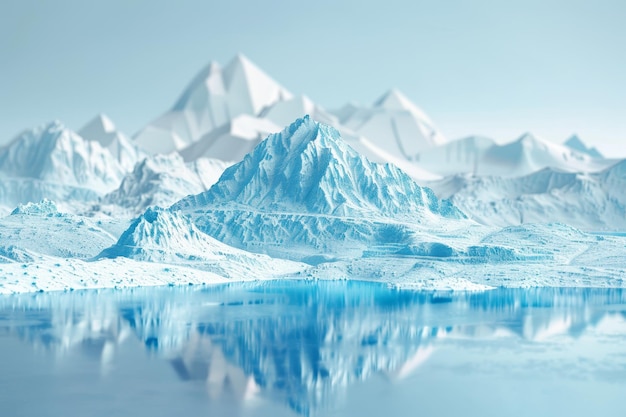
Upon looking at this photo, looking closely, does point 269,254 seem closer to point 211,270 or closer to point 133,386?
point 211,270

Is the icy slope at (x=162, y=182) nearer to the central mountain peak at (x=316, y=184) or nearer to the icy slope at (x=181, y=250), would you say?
the central mountain peak at (x=316, y=184)

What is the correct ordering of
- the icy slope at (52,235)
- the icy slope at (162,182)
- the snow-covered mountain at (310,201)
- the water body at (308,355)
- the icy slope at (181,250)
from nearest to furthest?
the water body at (308,355)
the icy slope at (181,250)
the icy slope at (52,235)
the snow-covered mountain at (310,201)
the icy slope at (162,182)

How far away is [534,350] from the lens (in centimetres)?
4853

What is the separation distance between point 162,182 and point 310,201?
164ft

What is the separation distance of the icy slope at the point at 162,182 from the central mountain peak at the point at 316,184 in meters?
32.3

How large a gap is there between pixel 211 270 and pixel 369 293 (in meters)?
19.2

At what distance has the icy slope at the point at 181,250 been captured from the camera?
292 feet

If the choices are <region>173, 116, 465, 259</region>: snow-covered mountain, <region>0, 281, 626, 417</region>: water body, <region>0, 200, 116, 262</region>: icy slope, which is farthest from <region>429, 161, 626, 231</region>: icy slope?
<region>0, 281, 626, 417</region>: water body

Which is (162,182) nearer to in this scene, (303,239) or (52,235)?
(303,239)

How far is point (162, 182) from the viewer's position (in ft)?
506

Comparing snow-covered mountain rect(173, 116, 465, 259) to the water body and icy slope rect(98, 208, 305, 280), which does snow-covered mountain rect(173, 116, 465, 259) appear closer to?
icy slope rect(98, 208, 305, 280)

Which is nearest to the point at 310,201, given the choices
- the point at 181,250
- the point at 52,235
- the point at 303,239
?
the point at 303,239

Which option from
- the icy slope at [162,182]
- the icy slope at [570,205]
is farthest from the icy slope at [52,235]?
the icy slope at [570,205]

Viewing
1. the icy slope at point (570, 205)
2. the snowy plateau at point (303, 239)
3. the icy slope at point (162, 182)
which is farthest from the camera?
the icy slope at point (570, 205)
